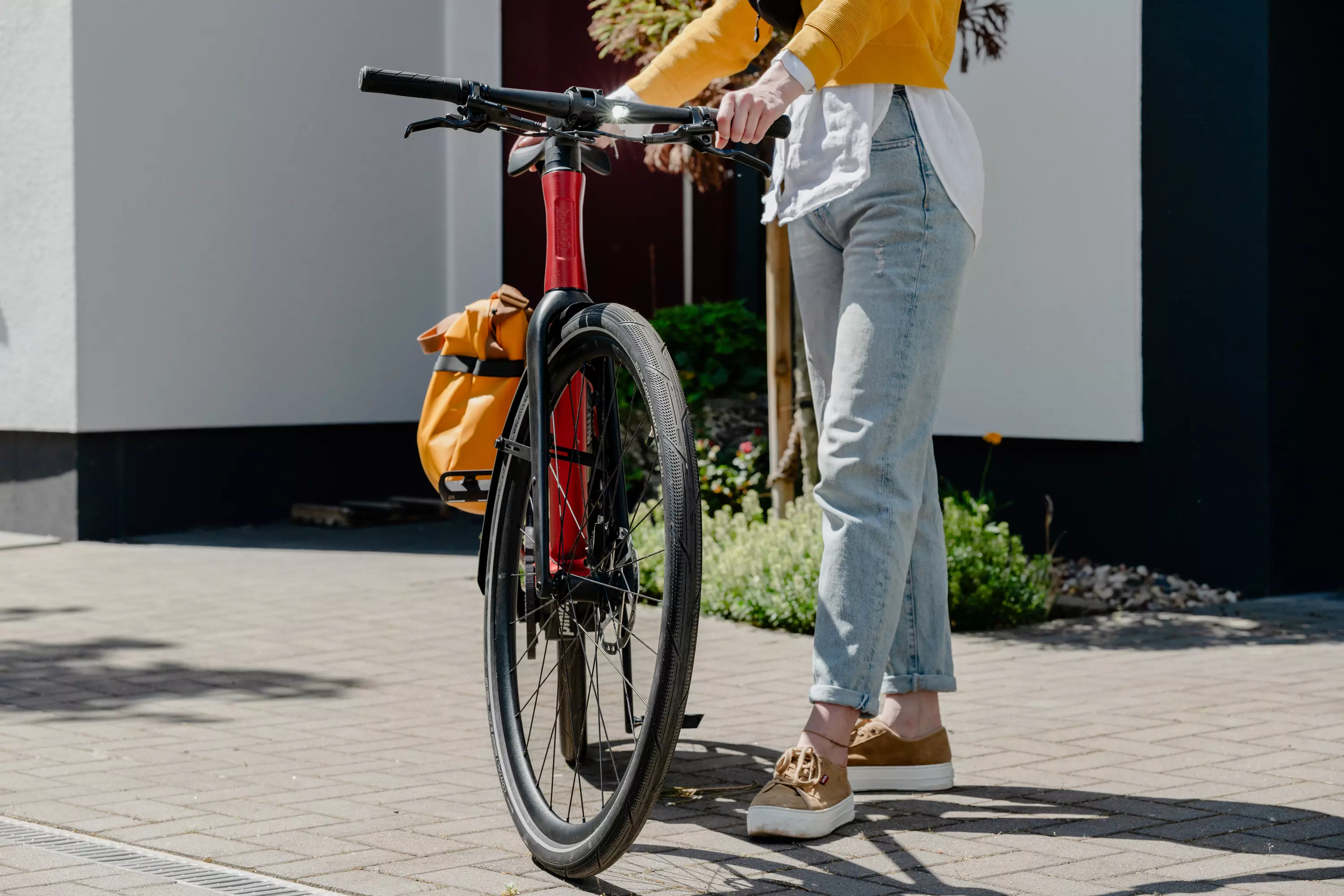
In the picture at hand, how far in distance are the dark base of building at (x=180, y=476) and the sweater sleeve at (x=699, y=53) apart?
5.85 metres

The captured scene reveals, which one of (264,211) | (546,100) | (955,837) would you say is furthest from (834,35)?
(264,211)

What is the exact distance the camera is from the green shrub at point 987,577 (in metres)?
5.75

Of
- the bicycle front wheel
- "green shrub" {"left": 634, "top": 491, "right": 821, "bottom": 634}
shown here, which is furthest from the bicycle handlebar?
"green shrub" {"left": 634, "top": 491, "right": 821, "bottom": 634}

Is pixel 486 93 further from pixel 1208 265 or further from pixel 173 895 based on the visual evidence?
pixel 1208 265

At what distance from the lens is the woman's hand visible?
9.20ft

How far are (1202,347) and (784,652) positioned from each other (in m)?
2.21

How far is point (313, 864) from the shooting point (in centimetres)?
297

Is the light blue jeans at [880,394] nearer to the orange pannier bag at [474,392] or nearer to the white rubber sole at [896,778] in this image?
the white rubber sole at [896,778]

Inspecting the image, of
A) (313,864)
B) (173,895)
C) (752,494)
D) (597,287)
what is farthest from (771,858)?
(597,287)

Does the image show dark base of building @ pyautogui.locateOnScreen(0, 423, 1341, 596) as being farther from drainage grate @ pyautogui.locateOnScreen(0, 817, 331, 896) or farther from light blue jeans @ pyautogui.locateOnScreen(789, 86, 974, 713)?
drainage grate @ pyautogui.locateOnScreen(0, 817, 331, 896)

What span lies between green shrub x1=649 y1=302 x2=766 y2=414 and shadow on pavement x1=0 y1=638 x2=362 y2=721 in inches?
130

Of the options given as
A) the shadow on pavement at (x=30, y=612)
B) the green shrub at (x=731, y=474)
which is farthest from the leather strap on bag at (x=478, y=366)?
the green shrub at (x=731, y=474)

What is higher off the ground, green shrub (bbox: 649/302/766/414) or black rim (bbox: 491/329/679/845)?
green shrub (bbox: 649/302/766/414)

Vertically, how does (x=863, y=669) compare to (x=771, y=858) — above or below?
above
